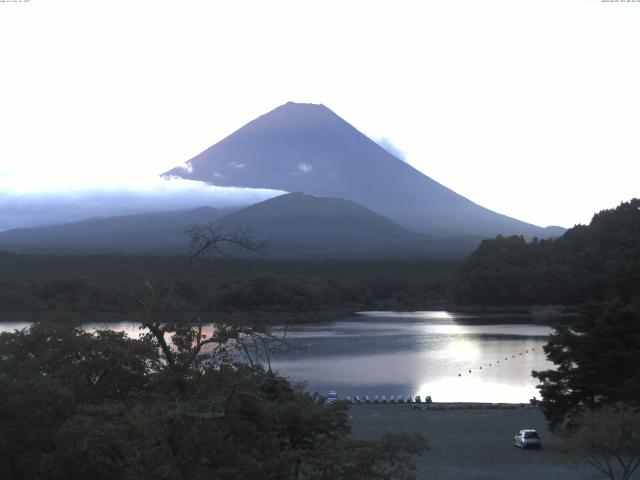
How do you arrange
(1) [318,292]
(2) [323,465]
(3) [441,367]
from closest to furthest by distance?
(2) [323,465] < (3) [441,367] < (1) [318,292]

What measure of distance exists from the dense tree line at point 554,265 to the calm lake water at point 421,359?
576 centimetres

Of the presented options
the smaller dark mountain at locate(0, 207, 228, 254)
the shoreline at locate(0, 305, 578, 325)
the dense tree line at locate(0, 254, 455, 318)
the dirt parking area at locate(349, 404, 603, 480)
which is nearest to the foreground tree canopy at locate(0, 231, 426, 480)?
the dirt parking area at locate(349, 404, 603, 480)

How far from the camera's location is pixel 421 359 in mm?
22422

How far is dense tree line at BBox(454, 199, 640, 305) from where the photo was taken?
123ft

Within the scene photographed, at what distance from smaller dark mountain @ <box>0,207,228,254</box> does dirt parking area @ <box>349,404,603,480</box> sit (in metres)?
42.4

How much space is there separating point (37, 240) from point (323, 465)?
72825 mm

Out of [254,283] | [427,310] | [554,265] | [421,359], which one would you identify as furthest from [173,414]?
[554,265]

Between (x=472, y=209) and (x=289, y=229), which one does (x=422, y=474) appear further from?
(x=472, y=209)

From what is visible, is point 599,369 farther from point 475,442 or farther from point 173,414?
point 173,414

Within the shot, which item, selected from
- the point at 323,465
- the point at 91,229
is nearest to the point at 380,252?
the point at 91,229

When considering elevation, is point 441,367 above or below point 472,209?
below

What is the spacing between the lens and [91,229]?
246 ft

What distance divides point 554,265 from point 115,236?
136 ft

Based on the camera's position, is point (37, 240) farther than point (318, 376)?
Yes
